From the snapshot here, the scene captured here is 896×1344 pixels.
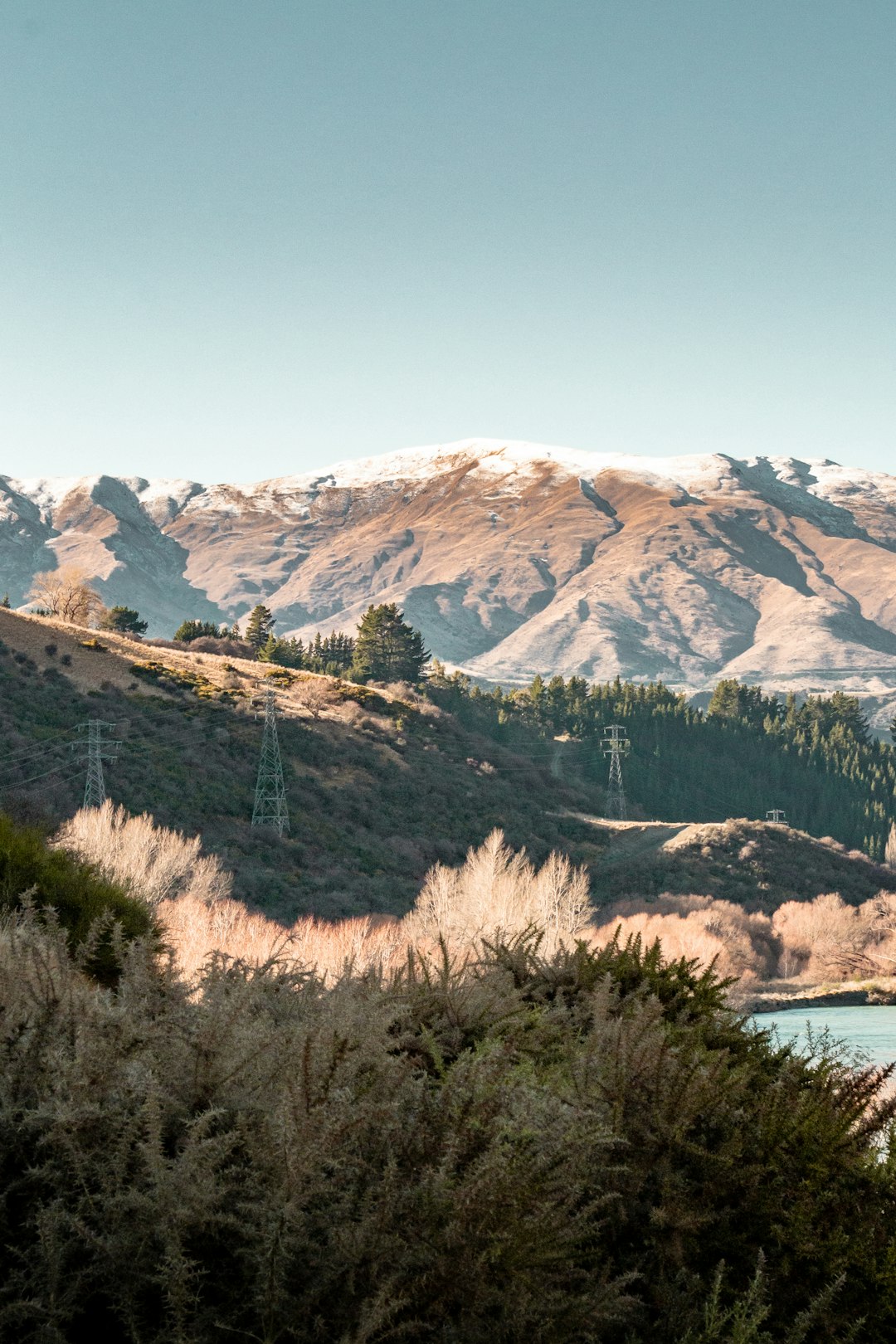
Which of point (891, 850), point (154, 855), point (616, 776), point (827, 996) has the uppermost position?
point (154, 855)

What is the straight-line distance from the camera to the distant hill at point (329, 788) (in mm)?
58281

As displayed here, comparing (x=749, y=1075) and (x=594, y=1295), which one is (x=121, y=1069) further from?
(x=749, y=1075)

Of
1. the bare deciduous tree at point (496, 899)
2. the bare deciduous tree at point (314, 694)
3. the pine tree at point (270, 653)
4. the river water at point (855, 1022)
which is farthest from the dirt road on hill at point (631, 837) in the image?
the pine tree at point (270, 653)

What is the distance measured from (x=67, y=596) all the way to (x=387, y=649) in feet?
125

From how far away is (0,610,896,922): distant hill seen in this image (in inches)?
2295

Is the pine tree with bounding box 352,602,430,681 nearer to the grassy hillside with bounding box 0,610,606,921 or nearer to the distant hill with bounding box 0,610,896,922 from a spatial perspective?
the distant hill with bounding box 0,610,896,922

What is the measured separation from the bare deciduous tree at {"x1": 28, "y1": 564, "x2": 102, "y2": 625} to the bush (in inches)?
3142

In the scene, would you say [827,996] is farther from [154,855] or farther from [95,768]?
[95,768]

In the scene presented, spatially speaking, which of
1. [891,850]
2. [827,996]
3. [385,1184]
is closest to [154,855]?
[827,996]

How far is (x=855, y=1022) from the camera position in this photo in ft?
148

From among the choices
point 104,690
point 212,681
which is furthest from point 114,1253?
point 212,681

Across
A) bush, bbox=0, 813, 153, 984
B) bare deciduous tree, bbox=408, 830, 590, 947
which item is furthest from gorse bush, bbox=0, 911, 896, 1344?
bare deciduous tree, bbox=408, 830, 590, 947

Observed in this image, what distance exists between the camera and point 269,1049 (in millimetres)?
4789

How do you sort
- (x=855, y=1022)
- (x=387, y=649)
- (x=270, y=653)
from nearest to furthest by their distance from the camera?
(x=855, y=1022) < (x=270, y=653) < (x=387, y=649)
